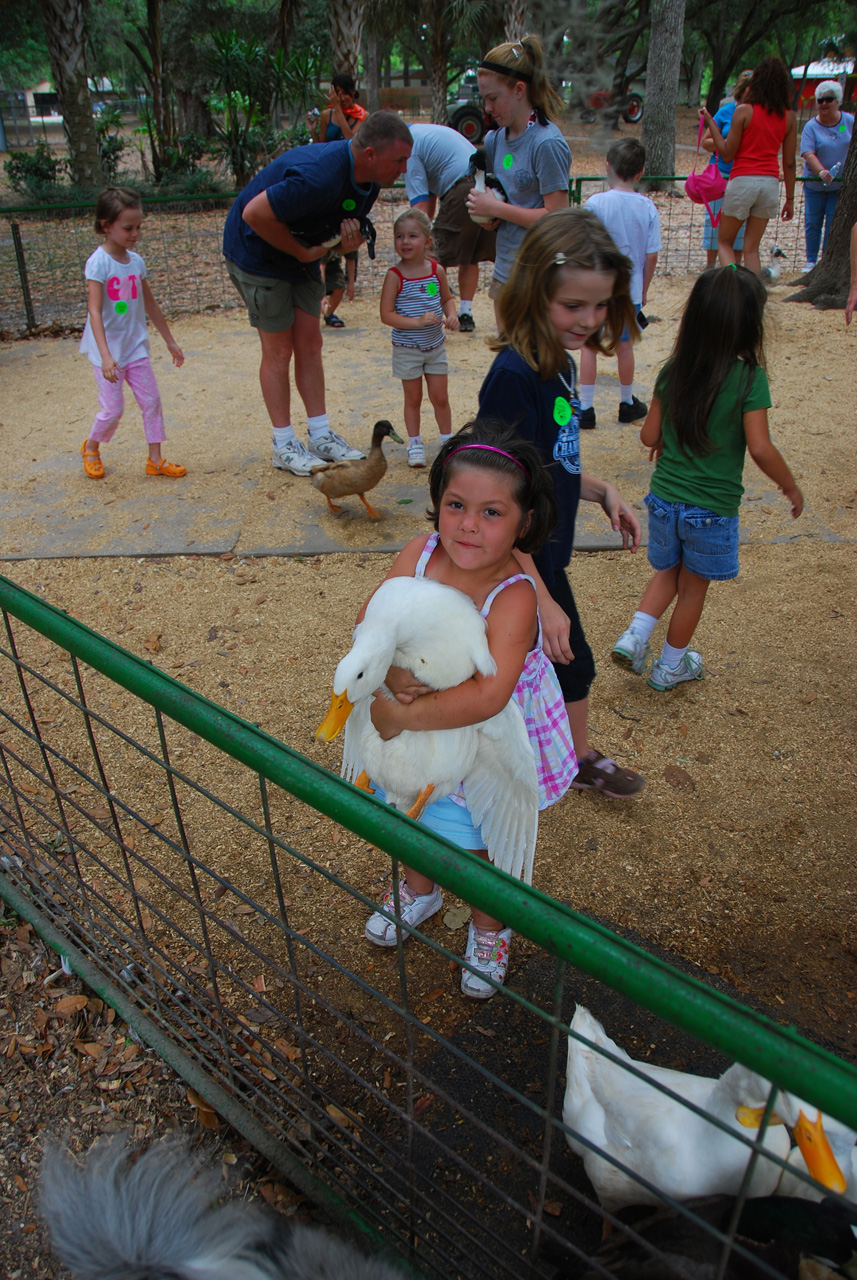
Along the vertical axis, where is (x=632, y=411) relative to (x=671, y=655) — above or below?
above

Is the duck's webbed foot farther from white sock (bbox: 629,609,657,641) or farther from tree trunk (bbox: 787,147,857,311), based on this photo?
tree trunk (bbox: 787,147,857,311)

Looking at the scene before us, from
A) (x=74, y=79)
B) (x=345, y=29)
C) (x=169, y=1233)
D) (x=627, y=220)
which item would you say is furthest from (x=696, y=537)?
(x=74, y=79)

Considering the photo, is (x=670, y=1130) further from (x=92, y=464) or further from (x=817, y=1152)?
(x=92, y=464)

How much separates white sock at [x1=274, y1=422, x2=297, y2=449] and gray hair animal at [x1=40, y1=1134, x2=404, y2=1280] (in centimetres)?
442

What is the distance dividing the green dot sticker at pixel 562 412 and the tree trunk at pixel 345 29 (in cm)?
1649

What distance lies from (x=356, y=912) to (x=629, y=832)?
95 cm

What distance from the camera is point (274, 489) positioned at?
5250mm

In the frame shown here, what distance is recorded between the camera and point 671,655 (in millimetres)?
3410

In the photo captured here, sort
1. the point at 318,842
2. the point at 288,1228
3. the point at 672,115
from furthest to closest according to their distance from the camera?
the point at 672,115 → the point at 318,842 → the point at 288,1228

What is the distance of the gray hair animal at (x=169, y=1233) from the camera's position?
131 centimetres

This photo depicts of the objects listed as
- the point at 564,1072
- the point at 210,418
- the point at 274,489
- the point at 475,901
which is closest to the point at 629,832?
the point at 564,1072

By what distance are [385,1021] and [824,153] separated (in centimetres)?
1120

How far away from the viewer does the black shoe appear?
6.01 metres

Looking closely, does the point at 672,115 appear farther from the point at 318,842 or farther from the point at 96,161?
the point at 96,161
